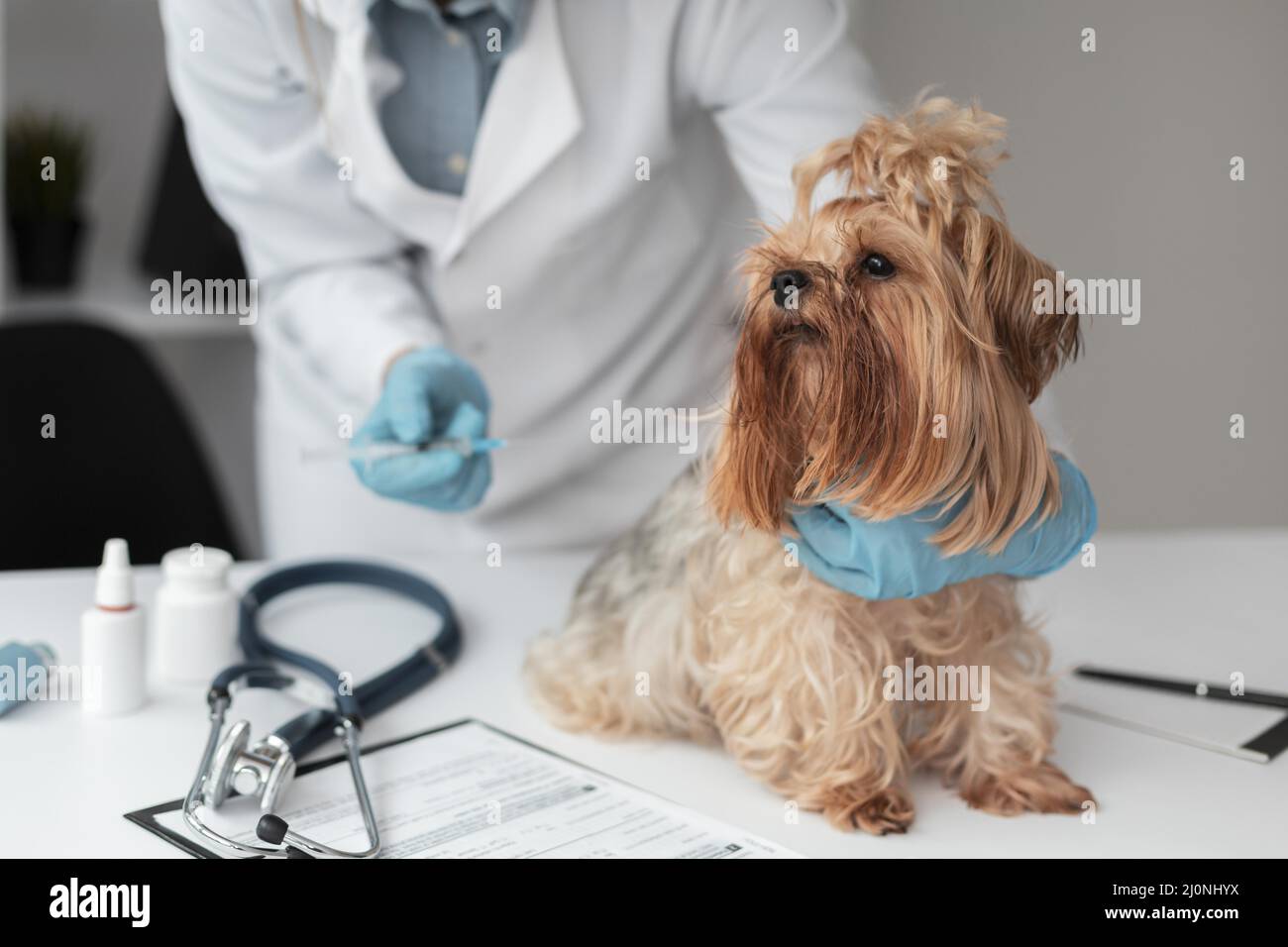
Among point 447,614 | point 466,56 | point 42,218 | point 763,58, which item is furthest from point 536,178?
point 42,218

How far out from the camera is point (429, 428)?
1.34m

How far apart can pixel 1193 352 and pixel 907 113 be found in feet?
1.99

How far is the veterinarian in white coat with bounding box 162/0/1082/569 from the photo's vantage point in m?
1.51

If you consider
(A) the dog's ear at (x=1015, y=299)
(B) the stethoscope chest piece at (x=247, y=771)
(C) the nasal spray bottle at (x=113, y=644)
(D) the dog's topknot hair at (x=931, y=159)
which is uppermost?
(D) the dog's topknot hair at (x=931, y=159)

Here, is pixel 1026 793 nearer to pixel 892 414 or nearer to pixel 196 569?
pixel 892 414

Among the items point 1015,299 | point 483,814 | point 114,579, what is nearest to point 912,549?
point 1015,299

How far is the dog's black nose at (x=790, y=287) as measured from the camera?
845 mm

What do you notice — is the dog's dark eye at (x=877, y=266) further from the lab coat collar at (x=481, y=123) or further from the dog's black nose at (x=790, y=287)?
the lab coat collar at (x=481, y=123)

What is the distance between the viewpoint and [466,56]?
1578 mm

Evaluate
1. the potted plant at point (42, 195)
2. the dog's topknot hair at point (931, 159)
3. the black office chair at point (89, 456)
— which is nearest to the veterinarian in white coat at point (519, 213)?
the black office chair at point (89, 456)

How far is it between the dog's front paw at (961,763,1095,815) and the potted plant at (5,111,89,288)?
264 cm
